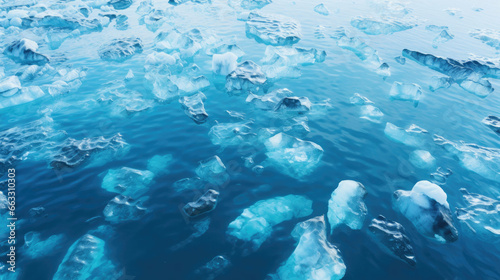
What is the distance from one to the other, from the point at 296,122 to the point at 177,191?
16.4ft

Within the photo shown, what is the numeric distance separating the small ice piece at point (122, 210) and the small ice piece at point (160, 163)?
3.81ft

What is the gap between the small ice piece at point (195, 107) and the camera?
30.9ft

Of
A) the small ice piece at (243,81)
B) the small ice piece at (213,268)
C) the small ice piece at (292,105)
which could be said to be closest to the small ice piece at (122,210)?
the small ice piece at (213,268)

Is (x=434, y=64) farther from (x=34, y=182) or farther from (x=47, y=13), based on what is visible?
(x=47, y=13)

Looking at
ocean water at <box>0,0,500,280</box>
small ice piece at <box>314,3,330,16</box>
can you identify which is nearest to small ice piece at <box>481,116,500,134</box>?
ocean water at <box>0,0,500,280</box>

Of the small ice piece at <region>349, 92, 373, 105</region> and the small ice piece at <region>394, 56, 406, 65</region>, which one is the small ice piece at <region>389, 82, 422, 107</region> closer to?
the small ice piece at <region>349, 92, 373, 105</region>

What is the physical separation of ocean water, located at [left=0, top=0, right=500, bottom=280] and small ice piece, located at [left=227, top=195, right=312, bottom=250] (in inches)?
6.5

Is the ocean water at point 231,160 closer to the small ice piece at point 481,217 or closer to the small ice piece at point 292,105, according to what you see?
the small ice piece at point 481,217

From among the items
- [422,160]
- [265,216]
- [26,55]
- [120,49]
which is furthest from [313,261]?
[26,55]

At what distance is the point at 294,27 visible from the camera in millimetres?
18844

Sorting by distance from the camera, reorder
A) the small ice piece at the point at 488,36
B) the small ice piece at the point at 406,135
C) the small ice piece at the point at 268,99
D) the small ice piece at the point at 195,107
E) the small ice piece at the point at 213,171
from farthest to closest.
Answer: the small ice piece at the point at 488,36 < the small ice piece at the point at 268,99 < the small ice piece at the point at 195,107 < the small ice piece at the point at 406,135 < the small ice piece at the point at 213,171

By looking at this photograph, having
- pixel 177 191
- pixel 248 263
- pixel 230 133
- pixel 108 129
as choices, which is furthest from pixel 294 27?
pixel 248 263

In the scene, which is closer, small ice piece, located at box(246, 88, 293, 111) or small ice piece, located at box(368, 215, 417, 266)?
small ice piece, located at box(368, 215, 417, 266)

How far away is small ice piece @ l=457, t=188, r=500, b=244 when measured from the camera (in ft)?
19.6
